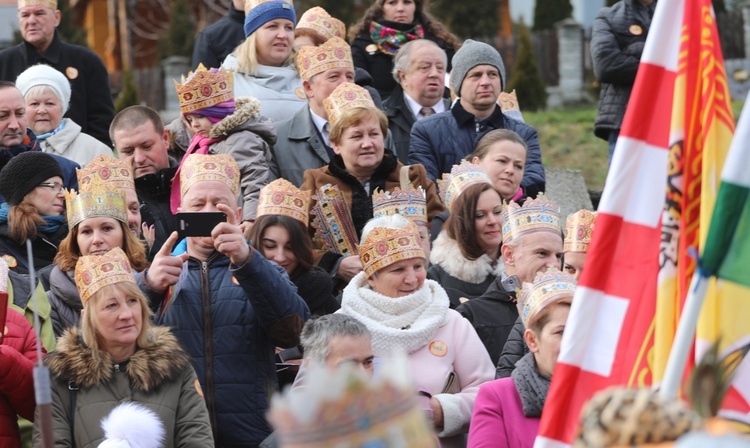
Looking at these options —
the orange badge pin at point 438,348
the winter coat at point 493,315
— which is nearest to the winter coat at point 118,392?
the orange badge pin at point 438,348

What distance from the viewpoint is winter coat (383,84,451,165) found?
10688 millimetres

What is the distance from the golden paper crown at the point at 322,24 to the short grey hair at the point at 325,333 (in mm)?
5000

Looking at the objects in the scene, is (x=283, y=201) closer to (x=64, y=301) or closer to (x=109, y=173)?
Answer: (x=109, y=173)

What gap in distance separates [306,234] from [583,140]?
1210 cm

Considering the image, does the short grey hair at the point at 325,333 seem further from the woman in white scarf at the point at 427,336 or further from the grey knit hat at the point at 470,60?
the grey knit hat at the point at 470,60

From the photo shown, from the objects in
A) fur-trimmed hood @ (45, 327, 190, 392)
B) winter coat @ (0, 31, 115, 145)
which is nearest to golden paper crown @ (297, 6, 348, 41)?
winter coat @ (0, 31, 115, 145)

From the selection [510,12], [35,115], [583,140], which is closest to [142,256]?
[35,115]

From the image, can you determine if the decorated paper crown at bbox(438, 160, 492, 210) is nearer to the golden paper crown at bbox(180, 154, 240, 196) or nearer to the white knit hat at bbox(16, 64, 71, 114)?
the golden paper crown at bbox(180, 154, 240, 196)

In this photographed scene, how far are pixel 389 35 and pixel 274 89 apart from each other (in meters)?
1.68

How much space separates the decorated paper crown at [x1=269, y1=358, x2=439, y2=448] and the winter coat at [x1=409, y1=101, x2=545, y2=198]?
23.1 feet

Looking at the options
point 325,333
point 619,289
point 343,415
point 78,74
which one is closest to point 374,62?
point 78,74

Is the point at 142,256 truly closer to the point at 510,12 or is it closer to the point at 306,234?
the point at 306,234

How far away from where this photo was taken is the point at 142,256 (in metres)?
→ 7.59

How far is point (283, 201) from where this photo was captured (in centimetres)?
793
